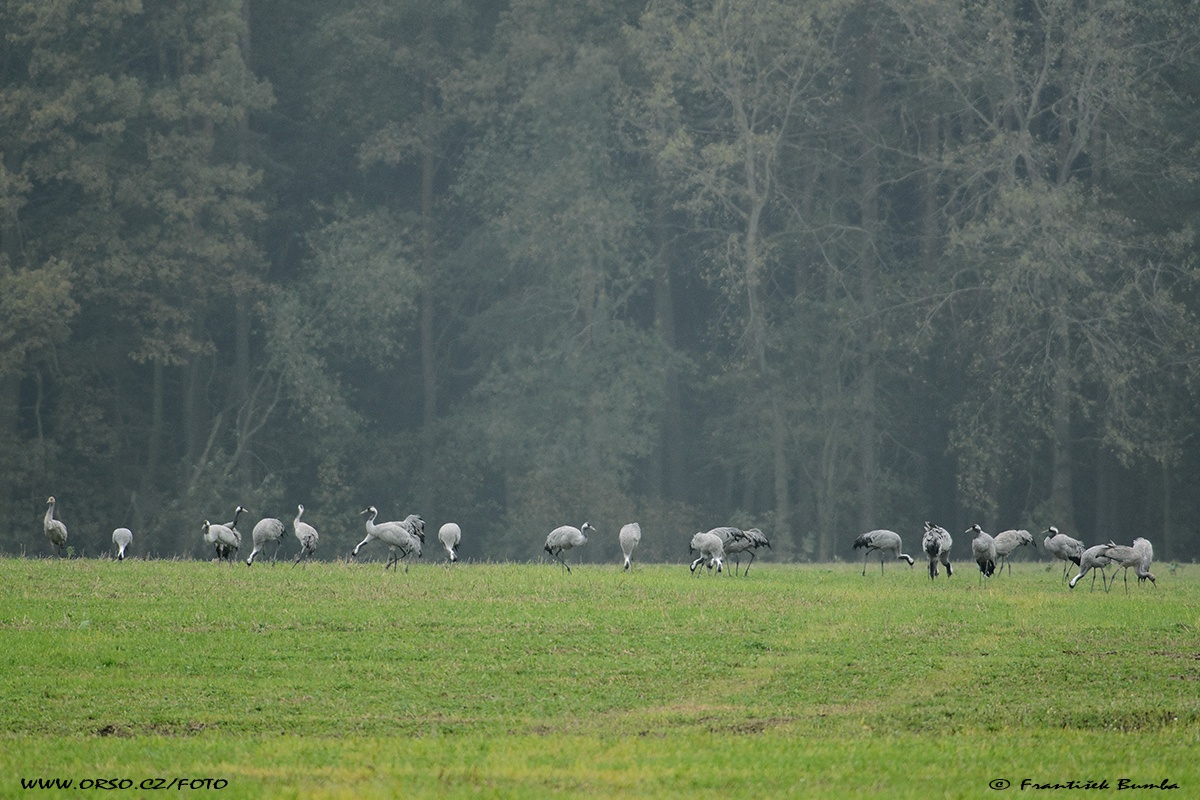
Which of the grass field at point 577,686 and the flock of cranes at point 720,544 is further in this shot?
the flock of cranes at point 720,544

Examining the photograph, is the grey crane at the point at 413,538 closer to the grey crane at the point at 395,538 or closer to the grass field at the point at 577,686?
the grey crane at the point at 395,538

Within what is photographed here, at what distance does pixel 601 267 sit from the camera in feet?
177

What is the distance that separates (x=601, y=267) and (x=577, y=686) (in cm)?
3574

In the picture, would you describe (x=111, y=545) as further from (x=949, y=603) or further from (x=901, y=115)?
(x=949, y=603)

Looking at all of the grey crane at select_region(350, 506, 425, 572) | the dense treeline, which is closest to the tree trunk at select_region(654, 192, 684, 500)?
the dense treeline

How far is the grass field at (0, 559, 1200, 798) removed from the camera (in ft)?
49.0

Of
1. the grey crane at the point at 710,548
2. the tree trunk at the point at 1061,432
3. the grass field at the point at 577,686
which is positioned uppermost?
the tree trunk at the point at 1061,432

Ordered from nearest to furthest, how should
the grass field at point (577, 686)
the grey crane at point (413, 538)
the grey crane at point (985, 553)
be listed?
the grass field at point (577, 686)
the grey crane at point (985, 553)
the grey crane at point (413, 538)

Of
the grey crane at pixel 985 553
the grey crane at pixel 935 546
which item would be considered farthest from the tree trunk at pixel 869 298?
the grey crane at pixel 985 553

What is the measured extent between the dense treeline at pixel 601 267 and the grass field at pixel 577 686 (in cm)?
2278

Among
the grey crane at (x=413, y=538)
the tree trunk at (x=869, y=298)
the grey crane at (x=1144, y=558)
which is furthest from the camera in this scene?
the tree trunk at (x=869, y=298)

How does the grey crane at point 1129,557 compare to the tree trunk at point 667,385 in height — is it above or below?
below

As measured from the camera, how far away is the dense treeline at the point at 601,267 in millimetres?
48438

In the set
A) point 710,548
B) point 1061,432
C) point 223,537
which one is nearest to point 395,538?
point 223,537
